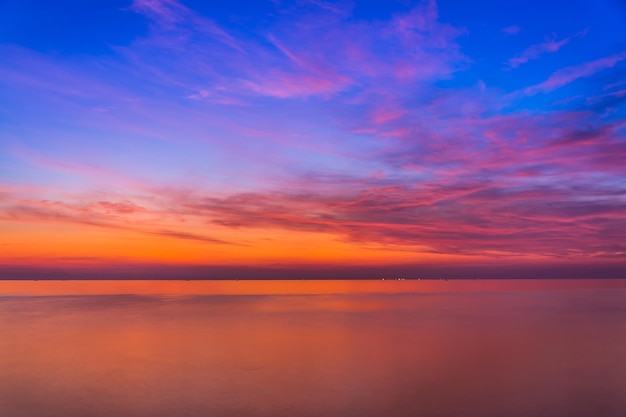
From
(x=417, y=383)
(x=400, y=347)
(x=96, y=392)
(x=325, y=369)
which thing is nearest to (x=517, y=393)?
(x=417, y=383)

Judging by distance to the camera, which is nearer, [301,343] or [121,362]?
[121,362]

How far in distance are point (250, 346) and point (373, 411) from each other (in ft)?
37.3

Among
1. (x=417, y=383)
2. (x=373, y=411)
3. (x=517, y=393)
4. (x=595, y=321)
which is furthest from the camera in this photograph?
(x=595, y=321)

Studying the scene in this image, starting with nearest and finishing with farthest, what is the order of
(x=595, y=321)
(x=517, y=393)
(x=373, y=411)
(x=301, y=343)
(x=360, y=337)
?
(x=373, y=411) < (x=517, y=393) < (x=301, y=343) < (x=360, y=337) < (x=595, y=321)

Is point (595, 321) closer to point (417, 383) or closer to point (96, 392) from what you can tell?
point (417, 383)

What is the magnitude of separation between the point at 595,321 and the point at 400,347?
1845cm

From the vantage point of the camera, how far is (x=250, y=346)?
77.1 feet

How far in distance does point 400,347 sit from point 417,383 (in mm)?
7505

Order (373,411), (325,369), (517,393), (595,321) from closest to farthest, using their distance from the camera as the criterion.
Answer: (373,411) < (517,393) < (325,369) < (595,321)

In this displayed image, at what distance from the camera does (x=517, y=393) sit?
14.6m

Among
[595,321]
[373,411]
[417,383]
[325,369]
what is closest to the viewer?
[373,411]

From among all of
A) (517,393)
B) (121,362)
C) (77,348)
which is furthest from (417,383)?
(77,348)

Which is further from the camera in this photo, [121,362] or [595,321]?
[595,321]

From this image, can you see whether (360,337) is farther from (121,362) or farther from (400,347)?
(121,362)
